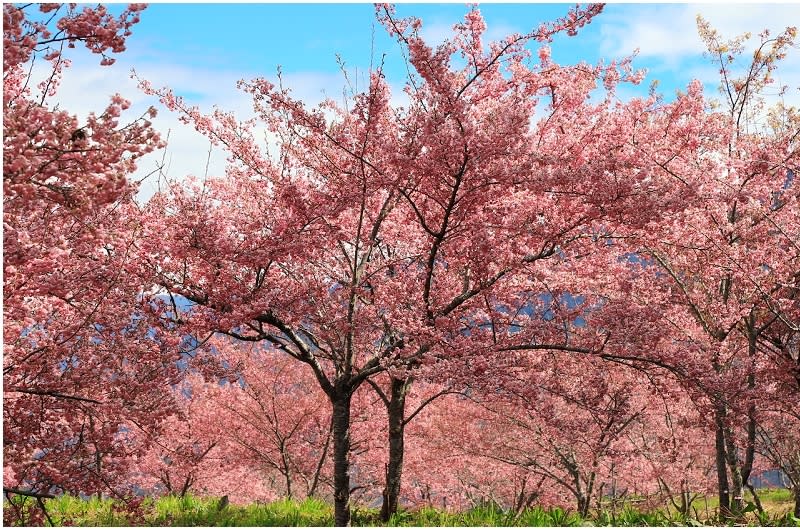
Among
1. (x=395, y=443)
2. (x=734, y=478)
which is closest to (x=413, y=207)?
(x=395, y=443)

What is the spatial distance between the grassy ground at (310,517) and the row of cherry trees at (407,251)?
35.5 inches

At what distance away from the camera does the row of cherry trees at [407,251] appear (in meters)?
6.16

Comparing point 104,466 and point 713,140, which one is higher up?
point 713,140

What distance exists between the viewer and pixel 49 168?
388 centimetres

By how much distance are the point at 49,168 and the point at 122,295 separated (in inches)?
154

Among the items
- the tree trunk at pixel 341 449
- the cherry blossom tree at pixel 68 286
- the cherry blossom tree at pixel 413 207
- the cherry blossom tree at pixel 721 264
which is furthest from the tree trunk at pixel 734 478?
the cherry blossom tree at pixel 68 286

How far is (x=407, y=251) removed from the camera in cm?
1152

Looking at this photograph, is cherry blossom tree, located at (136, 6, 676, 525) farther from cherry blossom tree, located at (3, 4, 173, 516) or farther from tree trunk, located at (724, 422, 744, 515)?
tree trunk, located at (724, 422, 744, 515)

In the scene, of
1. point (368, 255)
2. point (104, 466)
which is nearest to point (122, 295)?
point (104, 466)

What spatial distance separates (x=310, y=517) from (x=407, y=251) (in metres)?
4.46

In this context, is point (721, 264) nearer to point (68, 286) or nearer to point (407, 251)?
point (407, 251)

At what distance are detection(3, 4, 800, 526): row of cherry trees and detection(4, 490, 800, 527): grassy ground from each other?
2.96ft

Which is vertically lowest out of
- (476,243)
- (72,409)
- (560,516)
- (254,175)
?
(560,516)

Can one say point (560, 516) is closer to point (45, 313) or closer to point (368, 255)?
point (368, 255)
